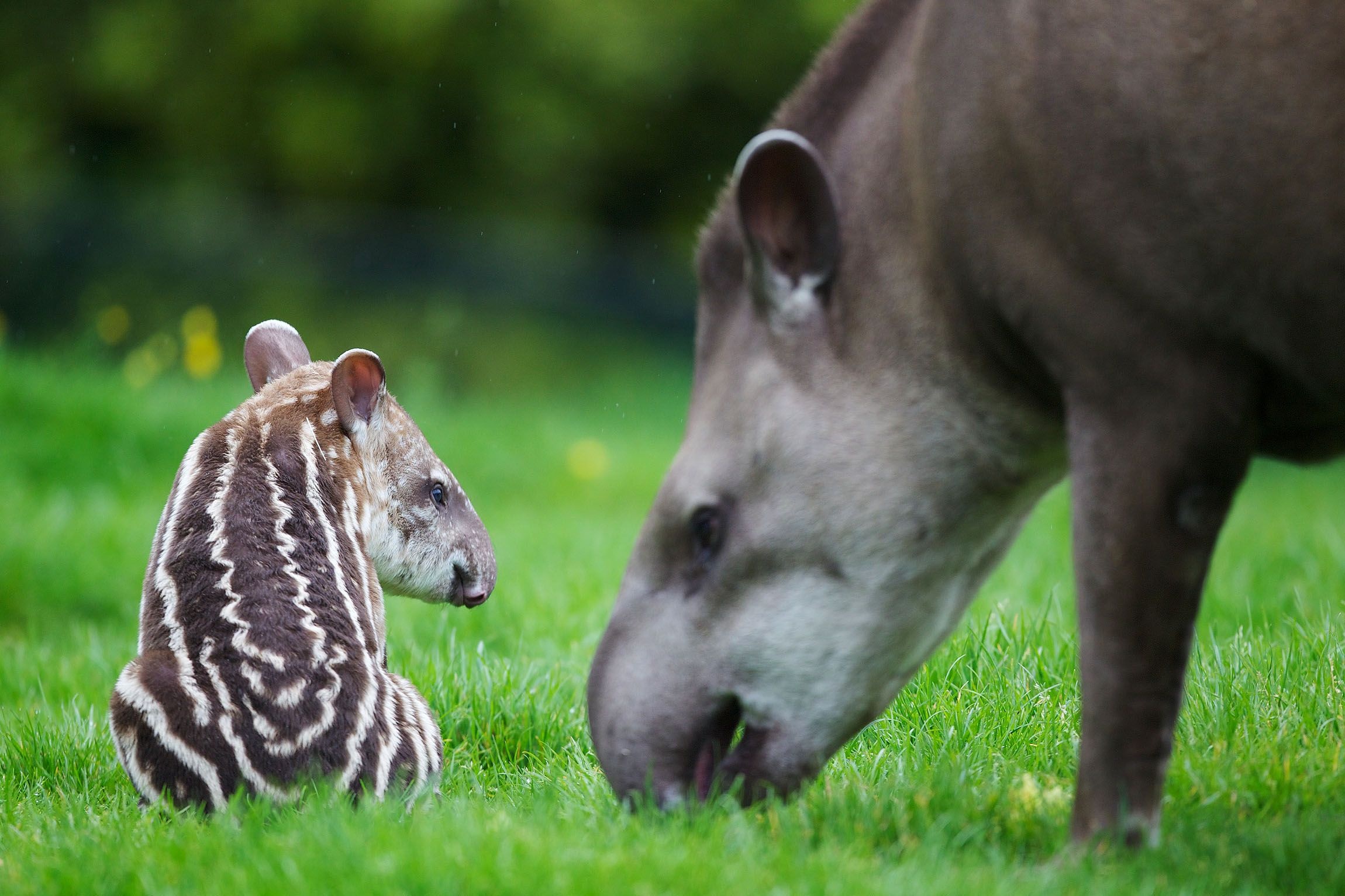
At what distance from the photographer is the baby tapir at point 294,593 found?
3.70 metres

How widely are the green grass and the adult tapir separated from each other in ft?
0.87

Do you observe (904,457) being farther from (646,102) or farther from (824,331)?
(646,102)

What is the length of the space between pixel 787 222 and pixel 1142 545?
107 centimetres

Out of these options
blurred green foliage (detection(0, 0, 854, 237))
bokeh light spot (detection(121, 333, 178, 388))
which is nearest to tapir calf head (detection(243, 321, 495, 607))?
bokeh light spot (detection(121, 333, 178, 388))

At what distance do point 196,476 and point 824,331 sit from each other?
82.1 inches

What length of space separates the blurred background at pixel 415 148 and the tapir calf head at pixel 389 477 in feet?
41.8

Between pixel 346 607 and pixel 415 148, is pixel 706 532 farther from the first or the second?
pixel 415 148

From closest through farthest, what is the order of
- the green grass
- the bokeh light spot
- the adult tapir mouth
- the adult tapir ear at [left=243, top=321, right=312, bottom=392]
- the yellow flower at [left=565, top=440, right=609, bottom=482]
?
1. the green grass
2. the adult tapir mouth
3. the adult tapir ear at [left=243, top=321, right=312, bottom=392]
4. the bokeh light spot
5. the yellow flower at [left=565, top=440, right=609, bottom=482]

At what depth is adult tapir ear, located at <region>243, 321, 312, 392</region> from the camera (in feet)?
16.9

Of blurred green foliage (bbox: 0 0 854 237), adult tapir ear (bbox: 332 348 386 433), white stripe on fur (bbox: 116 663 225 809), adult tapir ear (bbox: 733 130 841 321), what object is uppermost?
blurred green foliage (bbox: 0 0 854 237)

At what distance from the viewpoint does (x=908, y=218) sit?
10.5 feet

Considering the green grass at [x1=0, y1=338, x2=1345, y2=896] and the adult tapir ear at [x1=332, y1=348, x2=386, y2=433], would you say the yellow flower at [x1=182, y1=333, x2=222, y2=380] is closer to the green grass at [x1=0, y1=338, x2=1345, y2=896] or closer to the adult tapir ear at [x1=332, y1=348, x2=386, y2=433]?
the green grass at [x1=0, y1=338, x2=1345, y2=896]

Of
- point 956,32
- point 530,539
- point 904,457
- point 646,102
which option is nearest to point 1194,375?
point 904,457

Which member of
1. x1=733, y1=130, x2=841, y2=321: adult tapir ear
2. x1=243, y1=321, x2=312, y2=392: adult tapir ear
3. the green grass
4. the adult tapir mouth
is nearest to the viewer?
the green grass
